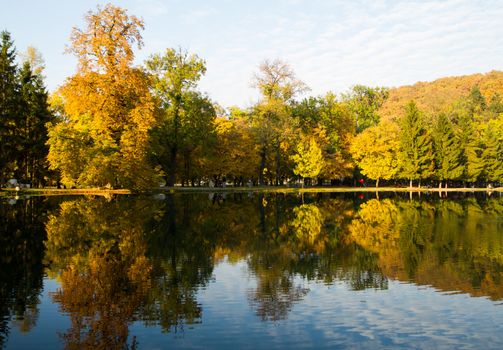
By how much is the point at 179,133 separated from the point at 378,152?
131 ft

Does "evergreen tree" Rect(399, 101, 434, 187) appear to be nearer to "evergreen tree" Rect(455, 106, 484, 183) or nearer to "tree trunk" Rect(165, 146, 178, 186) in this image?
"evergreen tree" Rect(455, 106, 484, 183)

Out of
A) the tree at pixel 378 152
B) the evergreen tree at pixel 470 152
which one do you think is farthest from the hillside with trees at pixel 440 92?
the tree at pixel 378 152

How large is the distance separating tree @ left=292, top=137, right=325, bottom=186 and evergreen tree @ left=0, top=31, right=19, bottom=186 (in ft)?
154

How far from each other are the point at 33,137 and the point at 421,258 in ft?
204

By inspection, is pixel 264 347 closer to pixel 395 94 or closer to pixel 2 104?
pixel 2 104

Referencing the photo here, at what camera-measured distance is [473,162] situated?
9075cm

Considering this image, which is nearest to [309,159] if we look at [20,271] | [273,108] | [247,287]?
[273,108]

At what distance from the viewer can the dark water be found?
34.2ft

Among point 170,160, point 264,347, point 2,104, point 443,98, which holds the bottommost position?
point 264,347

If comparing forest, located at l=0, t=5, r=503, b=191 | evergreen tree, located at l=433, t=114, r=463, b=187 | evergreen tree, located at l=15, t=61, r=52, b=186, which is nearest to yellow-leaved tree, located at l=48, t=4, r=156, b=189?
forest, located at l=0, t=5, r=503, b=191

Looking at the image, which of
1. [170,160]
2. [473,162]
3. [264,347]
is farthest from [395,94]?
[264,347]

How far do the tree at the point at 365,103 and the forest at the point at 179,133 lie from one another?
2.08ft

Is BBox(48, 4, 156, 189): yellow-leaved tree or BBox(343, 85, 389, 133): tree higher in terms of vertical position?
BBox(343, 85, 389, 133): tree

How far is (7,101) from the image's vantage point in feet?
189
